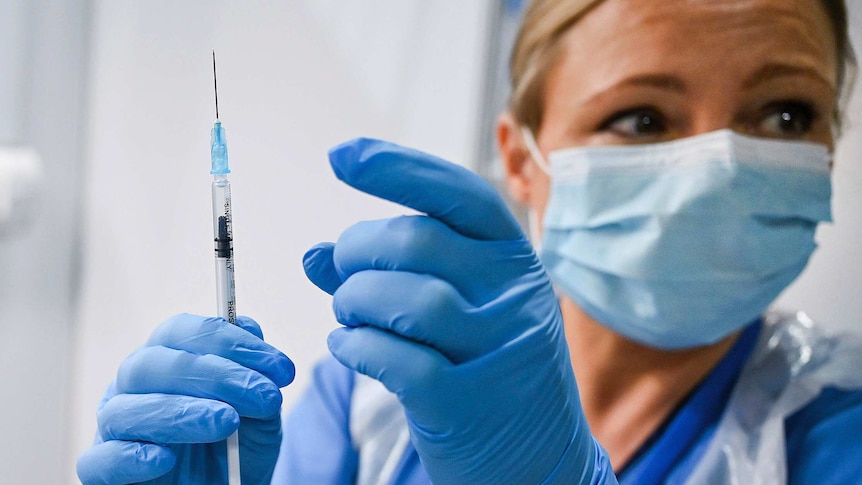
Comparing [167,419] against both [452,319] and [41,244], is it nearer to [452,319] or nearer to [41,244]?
[452,319]

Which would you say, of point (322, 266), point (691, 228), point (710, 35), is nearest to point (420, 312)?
point (322, 266)

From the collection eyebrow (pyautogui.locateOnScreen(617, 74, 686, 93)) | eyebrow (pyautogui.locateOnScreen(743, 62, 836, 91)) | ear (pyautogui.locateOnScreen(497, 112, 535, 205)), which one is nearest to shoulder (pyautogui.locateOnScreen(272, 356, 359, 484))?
ear (pyautogui.locateOnScreen(497, 112, 535, 205))

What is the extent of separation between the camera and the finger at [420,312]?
0.54 meters

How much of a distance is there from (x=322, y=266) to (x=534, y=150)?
0.51 meters

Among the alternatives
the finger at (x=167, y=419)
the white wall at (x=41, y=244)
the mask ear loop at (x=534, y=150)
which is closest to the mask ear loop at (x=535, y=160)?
the mask ear loop at (x=534, y=150)

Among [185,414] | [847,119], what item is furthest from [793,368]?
[185,414]

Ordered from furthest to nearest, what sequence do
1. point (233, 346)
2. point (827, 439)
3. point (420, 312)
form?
point (827, 439), point (233, 346), point (420, 312)

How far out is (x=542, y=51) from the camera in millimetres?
→ 1069

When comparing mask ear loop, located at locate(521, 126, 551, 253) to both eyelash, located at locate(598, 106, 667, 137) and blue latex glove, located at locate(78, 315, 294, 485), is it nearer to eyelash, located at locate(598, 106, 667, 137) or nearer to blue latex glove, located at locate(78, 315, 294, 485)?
eyelash, located at locate(598, 106, 667, 137)

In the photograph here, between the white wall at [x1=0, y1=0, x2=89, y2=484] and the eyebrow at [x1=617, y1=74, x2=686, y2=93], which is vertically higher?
the eyebrow at [x1=617, y1=74, x2=686, y2=93]

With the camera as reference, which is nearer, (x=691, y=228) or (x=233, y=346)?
(x=233, y=346)

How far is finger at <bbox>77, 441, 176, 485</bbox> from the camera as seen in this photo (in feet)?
2.09

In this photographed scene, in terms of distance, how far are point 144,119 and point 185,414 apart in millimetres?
826

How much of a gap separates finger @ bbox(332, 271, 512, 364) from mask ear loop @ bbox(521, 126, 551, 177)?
48 cm
